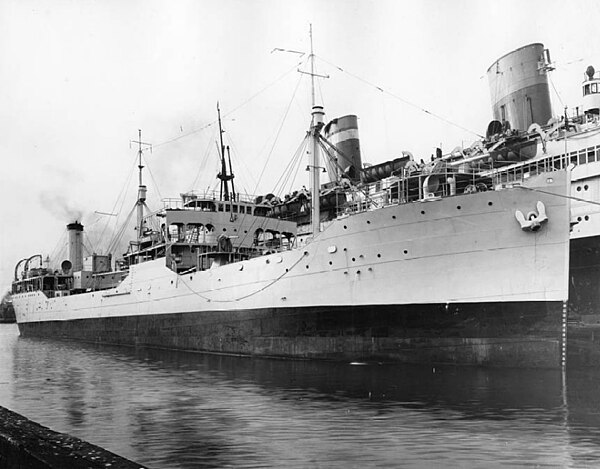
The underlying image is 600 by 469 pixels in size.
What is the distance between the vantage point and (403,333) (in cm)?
1370

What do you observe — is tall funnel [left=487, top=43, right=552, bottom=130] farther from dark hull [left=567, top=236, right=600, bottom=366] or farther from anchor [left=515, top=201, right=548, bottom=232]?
anchor [left=515, top=201, right=548, bottom=232]

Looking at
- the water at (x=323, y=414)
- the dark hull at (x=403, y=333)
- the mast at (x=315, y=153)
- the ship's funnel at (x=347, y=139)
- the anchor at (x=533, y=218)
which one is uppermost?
the ship's funnel at (x=347, y=139)

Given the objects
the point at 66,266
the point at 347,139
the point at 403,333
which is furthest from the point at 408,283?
the point at 66,266

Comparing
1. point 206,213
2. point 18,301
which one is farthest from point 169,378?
point 18,301

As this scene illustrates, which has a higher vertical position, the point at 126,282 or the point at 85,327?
the point at 126,282

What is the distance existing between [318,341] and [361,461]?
855cm

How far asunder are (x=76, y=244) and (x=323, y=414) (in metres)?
28.4

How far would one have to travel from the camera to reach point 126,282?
23297 mm

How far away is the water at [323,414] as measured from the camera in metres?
6.66

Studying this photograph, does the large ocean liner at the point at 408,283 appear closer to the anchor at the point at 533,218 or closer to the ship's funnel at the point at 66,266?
the anchor at the point at 533,218

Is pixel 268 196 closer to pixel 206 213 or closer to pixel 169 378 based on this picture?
pixel 206 213

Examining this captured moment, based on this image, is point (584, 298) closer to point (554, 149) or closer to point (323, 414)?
point (554, 149)

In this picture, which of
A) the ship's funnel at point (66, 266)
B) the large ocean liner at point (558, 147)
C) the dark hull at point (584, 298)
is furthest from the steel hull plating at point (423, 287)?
the ship's funnel at point (66, 266)

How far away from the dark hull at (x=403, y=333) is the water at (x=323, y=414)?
402mm
